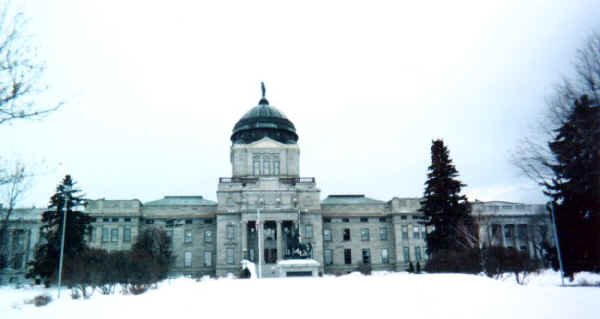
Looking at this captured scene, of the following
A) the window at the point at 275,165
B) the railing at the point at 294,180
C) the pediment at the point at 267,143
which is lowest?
the railing at the point at 294,180

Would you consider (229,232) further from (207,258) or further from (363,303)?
(363,303)

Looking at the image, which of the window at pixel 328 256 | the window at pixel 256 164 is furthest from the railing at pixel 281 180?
the window at pixel 328 256

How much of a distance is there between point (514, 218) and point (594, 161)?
53.0 m

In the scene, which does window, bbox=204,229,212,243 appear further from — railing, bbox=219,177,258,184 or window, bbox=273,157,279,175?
window, bbox=273,157,279,175

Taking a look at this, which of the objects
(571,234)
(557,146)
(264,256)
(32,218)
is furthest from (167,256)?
(557,146)

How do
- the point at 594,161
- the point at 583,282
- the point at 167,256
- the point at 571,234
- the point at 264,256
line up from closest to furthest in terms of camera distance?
the point at 594,161
the point at 583,282
the point at 571,234
the point at 167,256
the point at 264,256

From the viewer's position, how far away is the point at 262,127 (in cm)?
7019

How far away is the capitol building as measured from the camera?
195 feet

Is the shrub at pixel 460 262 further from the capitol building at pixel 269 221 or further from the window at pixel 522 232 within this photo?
the window at pixel 522 232

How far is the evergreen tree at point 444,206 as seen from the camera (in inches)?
1569

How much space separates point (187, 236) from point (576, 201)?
160 feet

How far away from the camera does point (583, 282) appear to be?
2614 cm

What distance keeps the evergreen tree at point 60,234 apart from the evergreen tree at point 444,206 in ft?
97.9

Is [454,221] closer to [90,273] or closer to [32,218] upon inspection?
[90,273]
